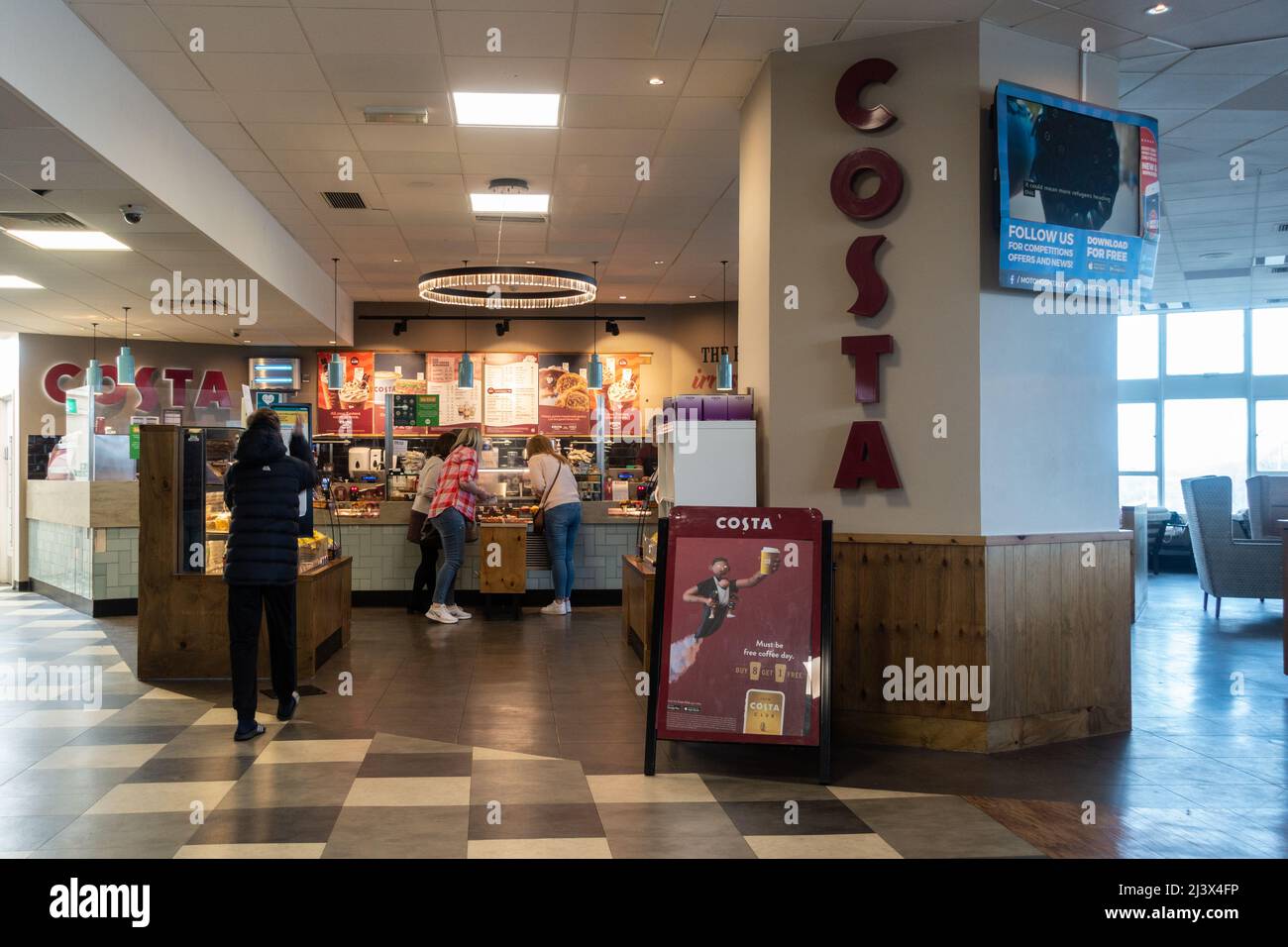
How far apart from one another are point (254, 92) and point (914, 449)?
455 centimetres

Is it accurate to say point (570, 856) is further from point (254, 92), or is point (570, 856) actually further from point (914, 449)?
point (254, 92)

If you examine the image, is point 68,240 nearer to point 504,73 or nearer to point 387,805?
point 504,73

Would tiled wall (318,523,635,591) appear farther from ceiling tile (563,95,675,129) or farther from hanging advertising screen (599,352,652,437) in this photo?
ceiling tile (563,95,675,129)

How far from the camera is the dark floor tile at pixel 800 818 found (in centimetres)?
387

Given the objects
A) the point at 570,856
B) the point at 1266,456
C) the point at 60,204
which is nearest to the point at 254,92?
the point at 60,204

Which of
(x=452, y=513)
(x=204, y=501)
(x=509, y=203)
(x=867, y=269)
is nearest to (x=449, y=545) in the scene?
(x=452, y=513)

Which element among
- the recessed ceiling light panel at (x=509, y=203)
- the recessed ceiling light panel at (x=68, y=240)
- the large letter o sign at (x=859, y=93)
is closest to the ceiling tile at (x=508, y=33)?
the large letter o sign at (x=859, y=93)

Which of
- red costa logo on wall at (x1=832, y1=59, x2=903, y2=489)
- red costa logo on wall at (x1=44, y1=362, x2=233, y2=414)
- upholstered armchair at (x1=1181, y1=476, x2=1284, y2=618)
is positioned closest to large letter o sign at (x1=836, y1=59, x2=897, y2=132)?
red costa logo on wall at (x1=832, y1=59, x2=903, y2=489)

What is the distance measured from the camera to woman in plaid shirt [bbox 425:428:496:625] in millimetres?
9094

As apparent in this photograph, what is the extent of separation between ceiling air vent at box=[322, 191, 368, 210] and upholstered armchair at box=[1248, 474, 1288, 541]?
371 inches

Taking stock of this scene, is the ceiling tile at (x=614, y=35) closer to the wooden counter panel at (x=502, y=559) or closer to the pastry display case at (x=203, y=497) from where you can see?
the pastry display case at (x=203, y=497)

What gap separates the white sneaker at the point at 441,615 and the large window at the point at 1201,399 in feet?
35.2

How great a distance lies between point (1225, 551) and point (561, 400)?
795cm
